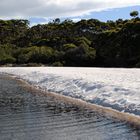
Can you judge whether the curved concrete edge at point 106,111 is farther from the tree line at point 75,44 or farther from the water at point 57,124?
the tree line at point 75,44

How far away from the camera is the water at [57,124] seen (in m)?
12.7

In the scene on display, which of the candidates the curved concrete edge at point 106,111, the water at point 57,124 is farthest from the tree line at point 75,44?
the water at point 57,124

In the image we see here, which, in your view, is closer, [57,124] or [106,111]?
[57,124]

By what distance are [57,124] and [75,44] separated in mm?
93777

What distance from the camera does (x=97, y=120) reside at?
15805mm

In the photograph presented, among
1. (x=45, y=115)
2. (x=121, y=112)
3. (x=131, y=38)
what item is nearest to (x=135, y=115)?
(x=121, y=112)

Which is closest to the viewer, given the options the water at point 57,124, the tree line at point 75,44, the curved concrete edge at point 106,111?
the water at point 57,124

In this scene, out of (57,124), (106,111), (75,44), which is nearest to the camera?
(57,124)

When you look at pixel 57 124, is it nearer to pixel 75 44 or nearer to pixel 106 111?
pixel 106 111

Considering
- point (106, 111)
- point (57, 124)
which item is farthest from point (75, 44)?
point (57, 124)

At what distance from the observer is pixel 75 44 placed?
10831cm

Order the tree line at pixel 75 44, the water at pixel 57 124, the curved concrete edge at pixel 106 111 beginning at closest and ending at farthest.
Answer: the water at pixel 57 124 < the curved concrete edge at pixel 106 111 < the tree line at pixel 75 44

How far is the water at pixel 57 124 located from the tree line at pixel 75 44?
46157 mm

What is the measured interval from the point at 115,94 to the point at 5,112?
578cm
